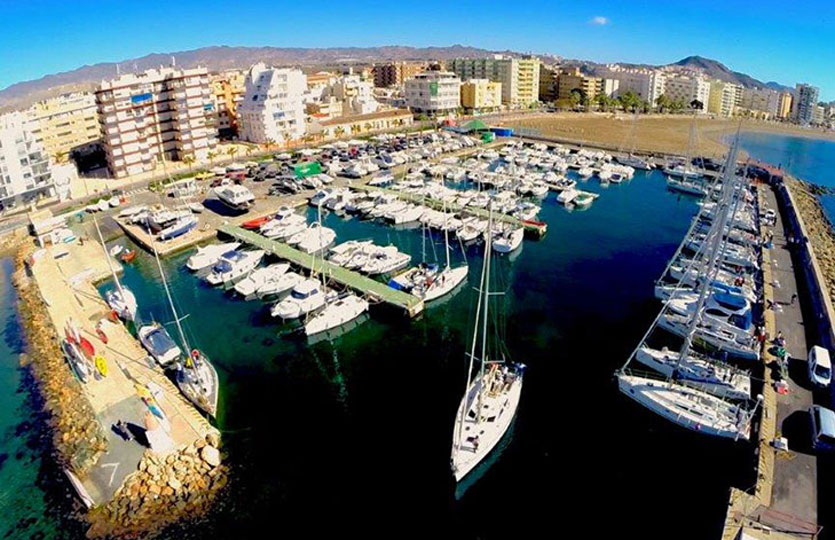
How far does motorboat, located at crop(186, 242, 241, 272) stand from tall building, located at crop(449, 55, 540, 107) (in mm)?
112145

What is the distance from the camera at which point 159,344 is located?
31.7 meters

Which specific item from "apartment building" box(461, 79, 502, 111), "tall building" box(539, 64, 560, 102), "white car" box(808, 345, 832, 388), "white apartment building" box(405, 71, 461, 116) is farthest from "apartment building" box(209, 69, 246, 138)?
"tall building" box(539, 64, 560, 102)

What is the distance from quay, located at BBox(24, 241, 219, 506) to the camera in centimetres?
2289

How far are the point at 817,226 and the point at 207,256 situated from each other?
62747mm

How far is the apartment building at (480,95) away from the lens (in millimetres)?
124000

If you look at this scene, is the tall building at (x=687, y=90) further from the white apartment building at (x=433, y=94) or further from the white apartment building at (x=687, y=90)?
the white apartment building at (x=433, y=94)

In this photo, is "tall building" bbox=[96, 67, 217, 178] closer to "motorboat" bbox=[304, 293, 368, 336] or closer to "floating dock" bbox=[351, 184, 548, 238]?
"floating dock" bbox=[351, 184, 548, 238]

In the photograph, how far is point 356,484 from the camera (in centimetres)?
2277

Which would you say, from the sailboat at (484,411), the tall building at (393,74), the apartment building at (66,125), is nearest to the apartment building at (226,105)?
the apartment building at (66,125)

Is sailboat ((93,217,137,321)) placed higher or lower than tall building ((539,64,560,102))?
lower

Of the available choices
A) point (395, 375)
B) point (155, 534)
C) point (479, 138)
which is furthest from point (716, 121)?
point (155, 534)

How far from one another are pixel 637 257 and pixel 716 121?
120 meters

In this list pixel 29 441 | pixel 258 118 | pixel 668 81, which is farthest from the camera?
pixel 668 81

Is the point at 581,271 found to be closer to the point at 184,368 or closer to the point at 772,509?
the point at 772,509
